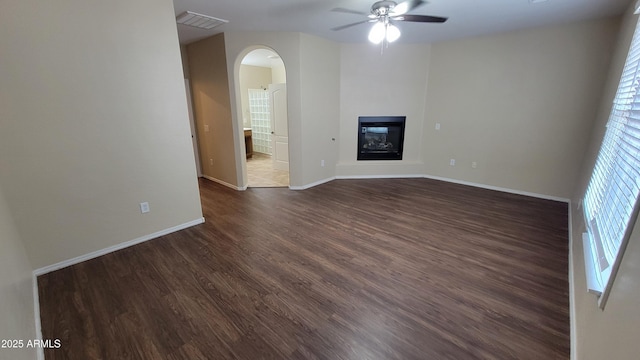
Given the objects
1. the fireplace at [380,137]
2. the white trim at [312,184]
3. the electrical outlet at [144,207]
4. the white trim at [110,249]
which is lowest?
the white trim at [110,249]

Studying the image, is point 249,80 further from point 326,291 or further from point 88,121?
point 326,291

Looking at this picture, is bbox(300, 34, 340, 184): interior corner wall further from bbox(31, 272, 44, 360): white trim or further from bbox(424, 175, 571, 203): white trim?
bbox(31, 272, 44, 360): white trim

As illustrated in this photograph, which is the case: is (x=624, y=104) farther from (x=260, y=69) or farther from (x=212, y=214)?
(x=260, y=69)

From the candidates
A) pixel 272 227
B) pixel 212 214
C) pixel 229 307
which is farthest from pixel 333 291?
pixel 212 214

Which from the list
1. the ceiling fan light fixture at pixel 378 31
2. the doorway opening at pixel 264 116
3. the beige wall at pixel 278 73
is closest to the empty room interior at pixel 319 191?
the ceiling fan light fixture at pixel 378 31

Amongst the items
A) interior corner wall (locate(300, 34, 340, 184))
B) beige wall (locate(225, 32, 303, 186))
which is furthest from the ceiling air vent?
interior corner wall (locate(300, 34, 340, 184))

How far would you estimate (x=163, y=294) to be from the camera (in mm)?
2184

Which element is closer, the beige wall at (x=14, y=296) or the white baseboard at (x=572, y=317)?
the beige wall at (x=14, y=296)

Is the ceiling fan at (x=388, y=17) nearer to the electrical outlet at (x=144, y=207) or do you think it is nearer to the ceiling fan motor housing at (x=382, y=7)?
the ceiling fan motor housing at (x=382, y=7)

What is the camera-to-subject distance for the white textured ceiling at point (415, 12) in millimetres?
2965

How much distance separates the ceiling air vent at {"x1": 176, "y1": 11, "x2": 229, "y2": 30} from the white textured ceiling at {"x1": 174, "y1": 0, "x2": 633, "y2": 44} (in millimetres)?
112

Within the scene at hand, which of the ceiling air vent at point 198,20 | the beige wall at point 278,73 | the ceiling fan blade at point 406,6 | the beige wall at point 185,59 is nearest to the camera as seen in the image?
the ceiling fan blade at point 406,6

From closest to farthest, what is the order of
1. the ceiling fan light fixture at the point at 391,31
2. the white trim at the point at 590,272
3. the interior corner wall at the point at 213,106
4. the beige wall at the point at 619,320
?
the beige wall at the point at 619,320 → the white trim at the point at 590,272 → the ceiling fan light fixture at the point at 391,31 → the interior corner wall at the point at 213,106

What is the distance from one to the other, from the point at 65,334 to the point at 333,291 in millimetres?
1904
